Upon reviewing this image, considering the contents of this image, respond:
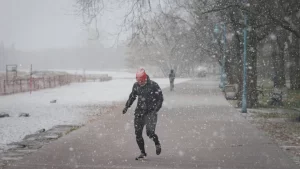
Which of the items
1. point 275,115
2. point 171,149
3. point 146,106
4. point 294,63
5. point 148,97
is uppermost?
point 294,63

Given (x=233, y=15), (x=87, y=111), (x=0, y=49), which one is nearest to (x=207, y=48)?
(x=233, y=15)

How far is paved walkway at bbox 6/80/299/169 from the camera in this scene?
7.87m

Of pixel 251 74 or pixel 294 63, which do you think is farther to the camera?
pixel 294 63

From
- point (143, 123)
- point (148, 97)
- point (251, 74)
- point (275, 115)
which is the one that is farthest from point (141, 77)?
point (251, 74)

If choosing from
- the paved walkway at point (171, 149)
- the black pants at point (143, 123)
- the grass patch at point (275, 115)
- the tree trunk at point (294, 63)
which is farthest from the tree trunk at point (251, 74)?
the tree trunk at point (294, 63)

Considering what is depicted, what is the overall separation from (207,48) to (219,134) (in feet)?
103

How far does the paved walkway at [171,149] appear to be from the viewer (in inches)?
310

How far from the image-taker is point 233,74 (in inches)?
1486

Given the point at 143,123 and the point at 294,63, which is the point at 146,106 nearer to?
the point at 143,123

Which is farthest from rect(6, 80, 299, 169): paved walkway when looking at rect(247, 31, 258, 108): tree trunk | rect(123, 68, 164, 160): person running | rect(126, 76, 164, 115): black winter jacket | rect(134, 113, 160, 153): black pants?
rect(247, 31, 258, 108): tree trunk

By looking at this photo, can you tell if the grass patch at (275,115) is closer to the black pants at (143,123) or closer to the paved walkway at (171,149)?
the paved walkway at (171,149)

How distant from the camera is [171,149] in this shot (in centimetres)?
952

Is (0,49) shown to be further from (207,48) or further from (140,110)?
(140,110)

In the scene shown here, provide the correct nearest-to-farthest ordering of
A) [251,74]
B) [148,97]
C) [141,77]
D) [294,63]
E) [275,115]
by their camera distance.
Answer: [141,77], [148,97], [275,115], [251,74], [294,63]
